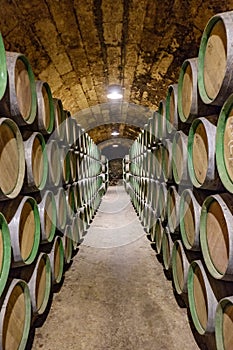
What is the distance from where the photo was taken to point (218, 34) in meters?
1.67

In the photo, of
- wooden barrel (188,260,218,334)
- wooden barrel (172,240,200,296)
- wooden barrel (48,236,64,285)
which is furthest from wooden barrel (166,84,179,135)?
wooden barrel (48,236,64,285)

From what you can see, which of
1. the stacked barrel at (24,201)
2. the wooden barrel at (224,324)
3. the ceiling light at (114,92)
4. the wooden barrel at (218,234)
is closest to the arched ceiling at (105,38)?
the ceiling light at (114,92)

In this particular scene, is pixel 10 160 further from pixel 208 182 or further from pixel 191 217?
pixel 191 217

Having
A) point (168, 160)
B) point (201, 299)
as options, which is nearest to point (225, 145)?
point (201, 299)

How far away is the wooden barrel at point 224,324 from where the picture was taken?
1.58m

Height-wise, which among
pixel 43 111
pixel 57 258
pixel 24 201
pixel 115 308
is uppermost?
pixel 43 111

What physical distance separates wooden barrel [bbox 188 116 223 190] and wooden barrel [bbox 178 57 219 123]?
0.37 feet

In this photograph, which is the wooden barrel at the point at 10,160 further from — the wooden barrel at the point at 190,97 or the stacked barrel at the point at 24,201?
the wooden barrel at the point at 190,97

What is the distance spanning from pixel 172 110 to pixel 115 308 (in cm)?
205

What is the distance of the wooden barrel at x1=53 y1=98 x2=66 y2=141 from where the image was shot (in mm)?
3222

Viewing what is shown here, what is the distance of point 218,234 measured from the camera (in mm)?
1759

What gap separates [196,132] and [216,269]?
99 cm

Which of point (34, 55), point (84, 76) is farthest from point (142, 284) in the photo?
A: point (84, 76)

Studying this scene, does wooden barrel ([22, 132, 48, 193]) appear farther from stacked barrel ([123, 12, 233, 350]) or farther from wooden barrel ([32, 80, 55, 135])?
stacked barrel ([123, 12, 233, 350])
